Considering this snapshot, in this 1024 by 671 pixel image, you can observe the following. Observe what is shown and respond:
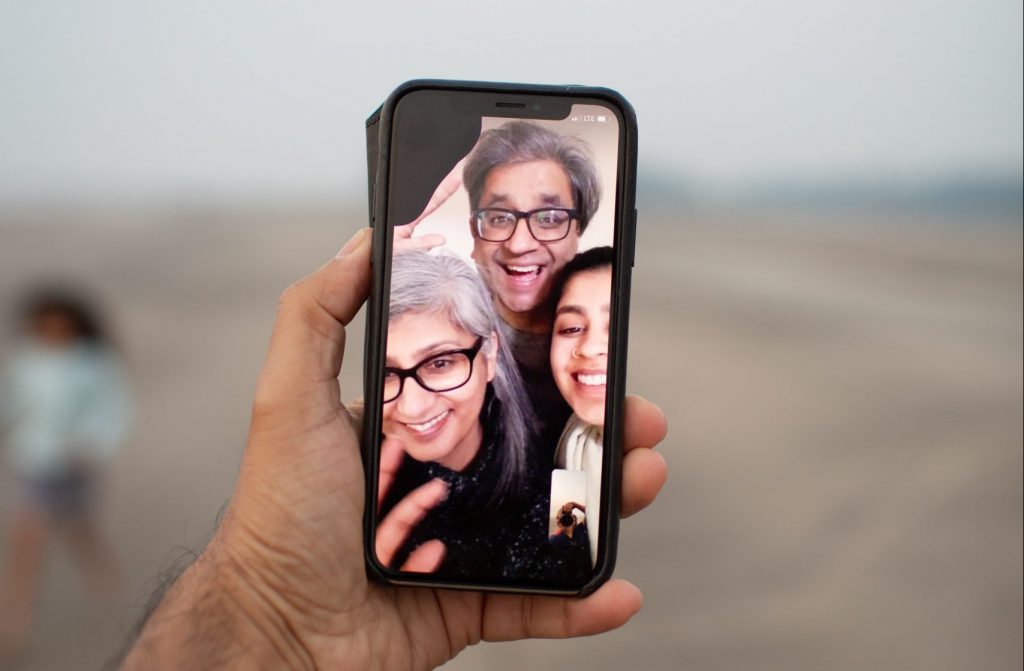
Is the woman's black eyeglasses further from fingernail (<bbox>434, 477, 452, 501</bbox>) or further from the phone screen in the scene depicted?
fingernail (<bbox>434, 477, 452, 501</bbox>)

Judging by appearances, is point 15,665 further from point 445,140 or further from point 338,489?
point 445,140

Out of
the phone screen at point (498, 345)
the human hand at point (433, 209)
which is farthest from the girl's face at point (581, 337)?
the human hand at point (433, 209)

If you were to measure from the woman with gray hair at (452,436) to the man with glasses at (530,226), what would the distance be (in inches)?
1.2

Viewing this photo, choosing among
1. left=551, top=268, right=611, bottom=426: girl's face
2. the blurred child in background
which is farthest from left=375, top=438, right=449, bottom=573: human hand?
the blurred child in background

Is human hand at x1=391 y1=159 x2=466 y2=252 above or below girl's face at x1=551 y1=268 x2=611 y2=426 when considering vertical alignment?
above

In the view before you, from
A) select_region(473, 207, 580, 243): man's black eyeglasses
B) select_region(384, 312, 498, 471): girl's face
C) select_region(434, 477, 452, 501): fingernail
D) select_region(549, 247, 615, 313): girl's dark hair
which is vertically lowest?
select_region(434, 477, 452, 501): fingernail

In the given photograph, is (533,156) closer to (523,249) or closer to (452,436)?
(523,249)

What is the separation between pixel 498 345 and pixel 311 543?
0.42 metres

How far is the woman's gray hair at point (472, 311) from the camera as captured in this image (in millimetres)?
1602

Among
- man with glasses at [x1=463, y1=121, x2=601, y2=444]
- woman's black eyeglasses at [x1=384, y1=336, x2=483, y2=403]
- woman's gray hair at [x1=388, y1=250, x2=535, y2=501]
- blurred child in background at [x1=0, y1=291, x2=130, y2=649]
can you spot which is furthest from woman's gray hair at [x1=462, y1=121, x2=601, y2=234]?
blurred child in background at [x1=0, y1=291, x2=130, y2=649]

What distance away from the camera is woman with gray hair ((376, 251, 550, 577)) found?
1598mm

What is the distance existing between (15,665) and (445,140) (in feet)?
9.08

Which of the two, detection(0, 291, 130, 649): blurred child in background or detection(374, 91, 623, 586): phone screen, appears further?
detection(0, 291, 130, 649): blurred child in background

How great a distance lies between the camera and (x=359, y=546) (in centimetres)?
159
